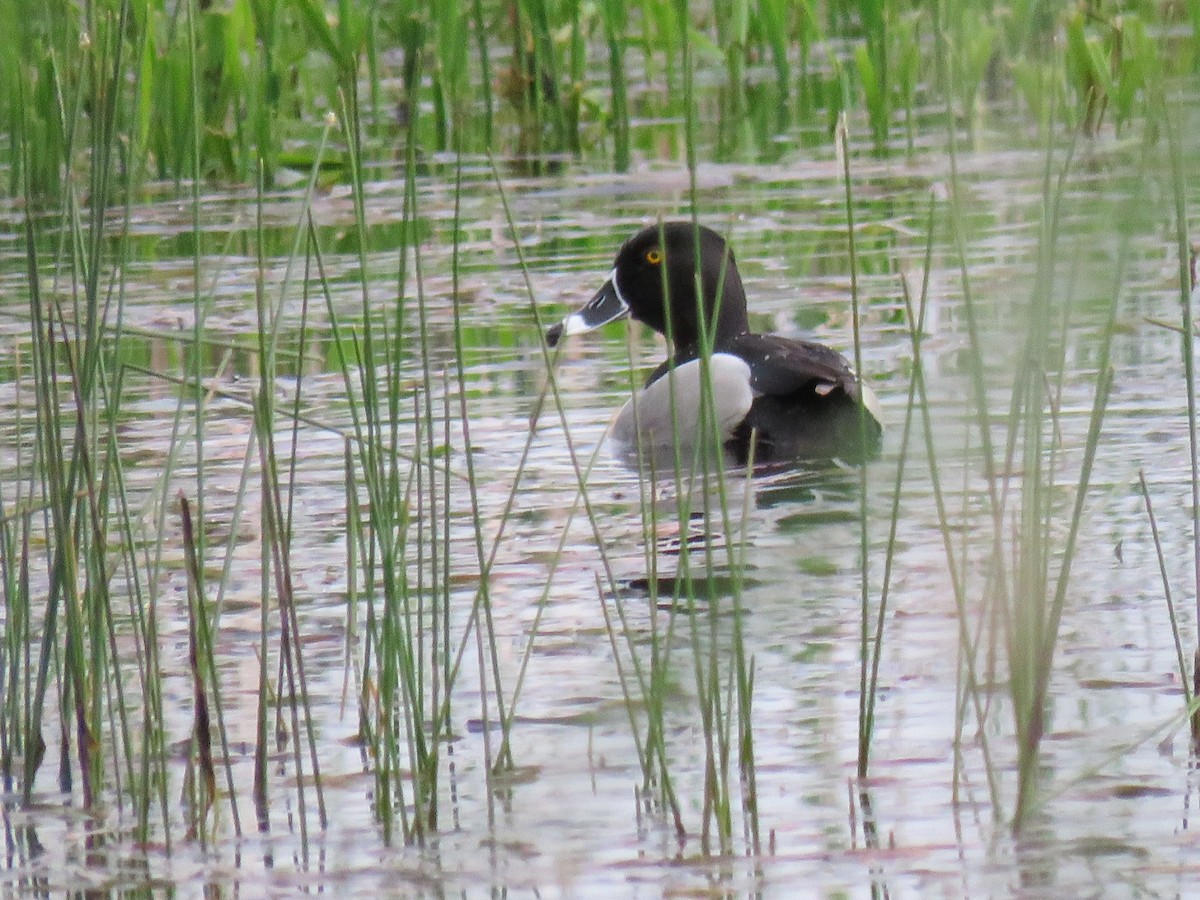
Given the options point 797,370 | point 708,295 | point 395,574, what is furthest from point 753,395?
point 395,574

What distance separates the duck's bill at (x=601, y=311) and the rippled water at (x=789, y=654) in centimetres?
15

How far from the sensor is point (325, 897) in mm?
2629

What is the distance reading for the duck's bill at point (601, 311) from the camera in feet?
22.2

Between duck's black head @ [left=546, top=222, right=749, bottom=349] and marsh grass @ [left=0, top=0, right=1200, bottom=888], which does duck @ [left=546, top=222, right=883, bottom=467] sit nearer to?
duck's black head @ [left=546, top=222, right=749, bottom=349]

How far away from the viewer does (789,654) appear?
3518mm

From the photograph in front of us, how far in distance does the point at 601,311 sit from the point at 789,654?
11.6 ft

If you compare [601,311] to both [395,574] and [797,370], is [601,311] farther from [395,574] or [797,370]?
[395,574]

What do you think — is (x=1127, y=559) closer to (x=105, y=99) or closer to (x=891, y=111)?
(x=105, y=99)

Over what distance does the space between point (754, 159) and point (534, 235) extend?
1.63 m

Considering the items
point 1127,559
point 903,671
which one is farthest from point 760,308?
point 903,671

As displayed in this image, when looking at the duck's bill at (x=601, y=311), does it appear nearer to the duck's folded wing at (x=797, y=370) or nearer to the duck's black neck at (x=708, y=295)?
the duck's black neck at (x=708, y=295)

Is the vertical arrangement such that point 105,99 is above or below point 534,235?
above

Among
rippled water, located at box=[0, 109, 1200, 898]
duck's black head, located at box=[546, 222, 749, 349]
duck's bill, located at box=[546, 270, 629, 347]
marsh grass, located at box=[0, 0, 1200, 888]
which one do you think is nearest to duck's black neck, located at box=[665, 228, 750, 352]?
duck's black head, located at box=[546, 222, 749, 349]

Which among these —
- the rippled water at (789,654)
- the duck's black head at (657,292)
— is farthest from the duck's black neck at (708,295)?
the rippled water at (789,654)
